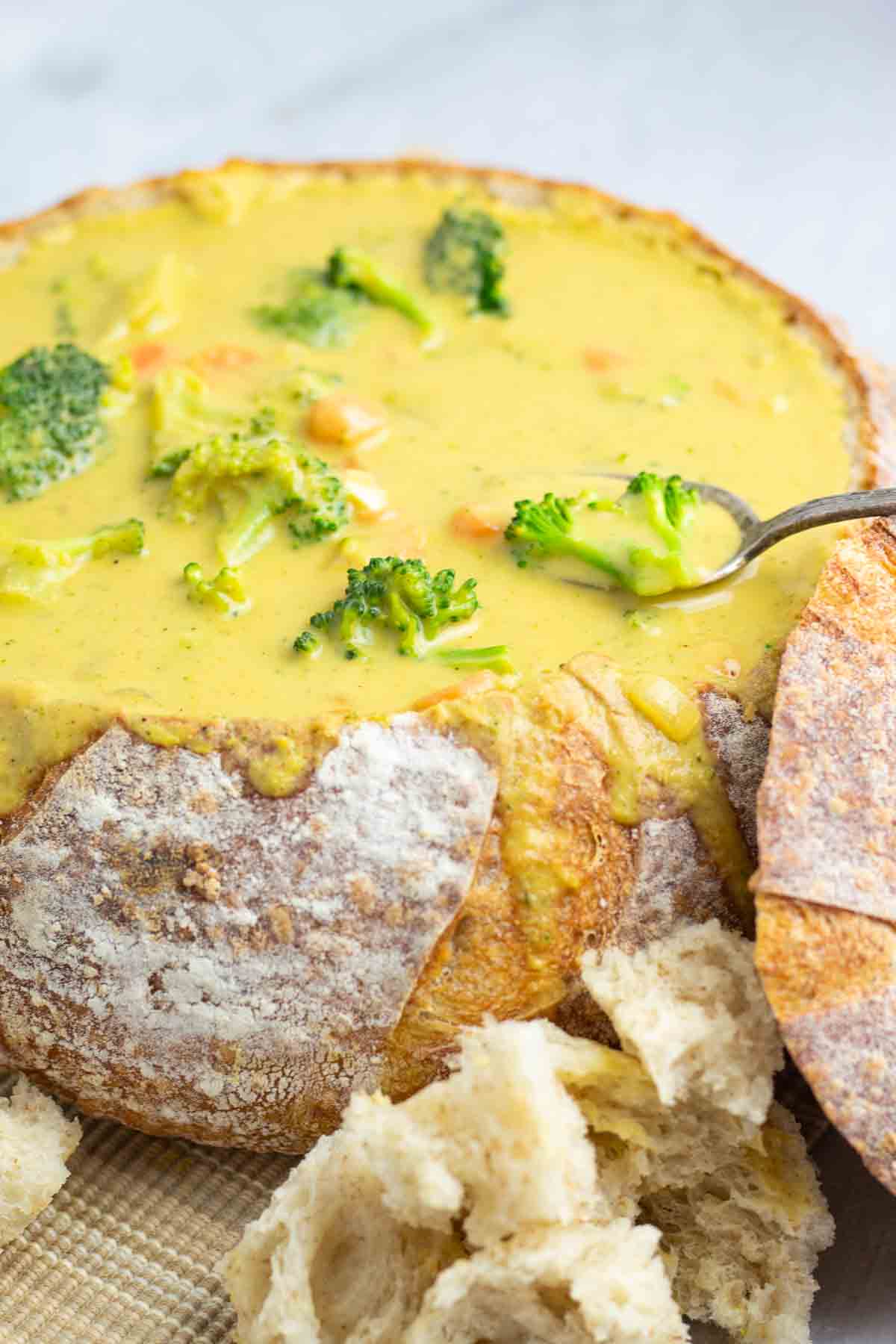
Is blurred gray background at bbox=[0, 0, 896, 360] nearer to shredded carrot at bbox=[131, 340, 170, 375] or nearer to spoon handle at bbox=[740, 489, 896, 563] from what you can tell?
shredded carrot at bbox=[131, 340, 170, 375]

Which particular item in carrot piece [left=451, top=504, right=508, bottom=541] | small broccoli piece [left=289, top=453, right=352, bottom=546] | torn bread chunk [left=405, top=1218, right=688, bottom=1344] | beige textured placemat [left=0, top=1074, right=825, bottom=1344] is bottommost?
beige textured placemat [left=0, top=1074, right=825, bottom=1344]

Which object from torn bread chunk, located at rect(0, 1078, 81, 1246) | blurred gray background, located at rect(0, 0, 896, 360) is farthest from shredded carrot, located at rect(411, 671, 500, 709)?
blurred gray background, located at rect(0, 0, 896, 360)

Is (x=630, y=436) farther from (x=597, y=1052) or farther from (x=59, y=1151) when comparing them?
(x=59, y=1151)

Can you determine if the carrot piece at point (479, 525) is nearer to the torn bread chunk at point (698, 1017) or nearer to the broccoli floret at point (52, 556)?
the broccoli floret at point (52, 556)

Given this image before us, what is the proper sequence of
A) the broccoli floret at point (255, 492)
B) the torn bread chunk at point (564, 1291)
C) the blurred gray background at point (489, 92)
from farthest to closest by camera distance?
the blurred gray background at point (489, 92) < the broccoli floret at point (255, 492) < the torn bread chunk at point (564, 1291)

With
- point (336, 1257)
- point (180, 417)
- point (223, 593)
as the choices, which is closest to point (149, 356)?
point (180, 417)

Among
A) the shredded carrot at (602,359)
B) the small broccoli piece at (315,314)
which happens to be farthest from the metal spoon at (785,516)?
the small broccoli piece at (315,314)

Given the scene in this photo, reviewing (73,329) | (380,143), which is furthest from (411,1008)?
(380,143)

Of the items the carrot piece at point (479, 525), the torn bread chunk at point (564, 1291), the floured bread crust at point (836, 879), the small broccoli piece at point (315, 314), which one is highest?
the small broccoli piece at point (315, 314)
